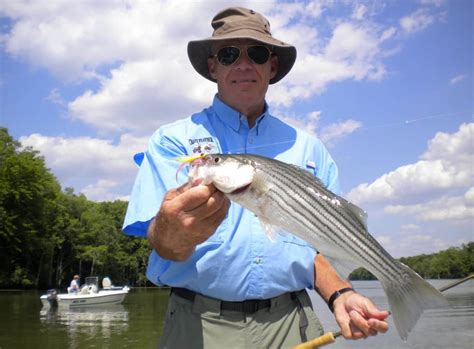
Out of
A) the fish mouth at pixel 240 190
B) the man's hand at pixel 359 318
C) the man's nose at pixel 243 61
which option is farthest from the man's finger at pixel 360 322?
the man's nose at pixel 243 61

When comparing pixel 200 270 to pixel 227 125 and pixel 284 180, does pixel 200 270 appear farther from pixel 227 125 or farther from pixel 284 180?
pixel 227 125

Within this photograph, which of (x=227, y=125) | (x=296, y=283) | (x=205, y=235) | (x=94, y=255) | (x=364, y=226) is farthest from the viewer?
(x=94, y=255)

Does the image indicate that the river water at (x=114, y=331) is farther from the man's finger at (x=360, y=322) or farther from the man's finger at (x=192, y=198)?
the man's finger at (x=192, y=198)

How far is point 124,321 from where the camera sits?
30125 mm

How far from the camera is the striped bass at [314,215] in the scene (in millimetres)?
3207

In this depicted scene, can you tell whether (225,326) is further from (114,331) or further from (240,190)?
(114,331)

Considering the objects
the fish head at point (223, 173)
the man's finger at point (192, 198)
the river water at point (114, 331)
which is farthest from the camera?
the river water at point (114, 331)

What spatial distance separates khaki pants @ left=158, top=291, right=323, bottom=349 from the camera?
144 inches

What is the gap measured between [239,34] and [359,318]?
2.85 m

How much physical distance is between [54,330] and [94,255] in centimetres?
5622

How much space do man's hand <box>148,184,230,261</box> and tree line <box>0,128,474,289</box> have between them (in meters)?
50.6

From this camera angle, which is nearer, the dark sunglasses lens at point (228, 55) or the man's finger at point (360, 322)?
the man's finger at point (360, 322)

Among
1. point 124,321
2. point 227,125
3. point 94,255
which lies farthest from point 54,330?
point 94,255

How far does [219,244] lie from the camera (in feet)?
12.3
